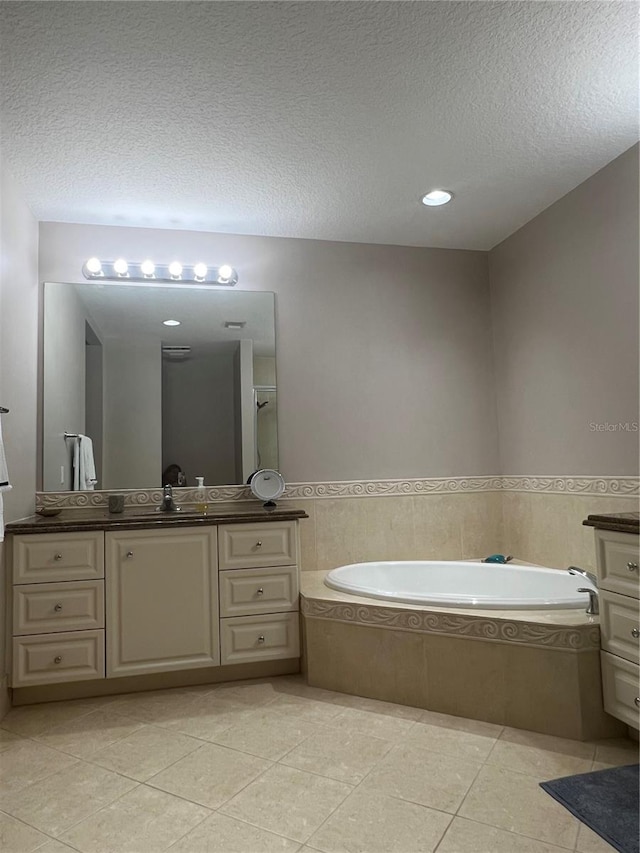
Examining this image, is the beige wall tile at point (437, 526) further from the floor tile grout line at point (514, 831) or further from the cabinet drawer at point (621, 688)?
the floor tile grout line at point (514, 831)

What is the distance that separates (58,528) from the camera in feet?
8.99

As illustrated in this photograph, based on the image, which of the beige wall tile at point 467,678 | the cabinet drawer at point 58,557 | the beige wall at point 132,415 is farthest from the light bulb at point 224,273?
the beige wall tile at point 467,678

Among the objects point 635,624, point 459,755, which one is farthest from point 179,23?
point 459,755

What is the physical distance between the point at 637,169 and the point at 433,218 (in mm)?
1107

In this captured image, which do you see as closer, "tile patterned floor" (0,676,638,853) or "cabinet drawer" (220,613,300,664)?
"tile patterned floor" (0,676,638,853)

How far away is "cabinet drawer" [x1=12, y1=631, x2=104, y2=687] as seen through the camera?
268cm

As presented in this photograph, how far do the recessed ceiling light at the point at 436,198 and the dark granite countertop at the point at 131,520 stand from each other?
71.8 inches

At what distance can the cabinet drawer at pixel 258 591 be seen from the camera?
2.94m

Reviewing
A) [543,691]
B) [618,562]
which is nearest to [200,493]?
[543,691]

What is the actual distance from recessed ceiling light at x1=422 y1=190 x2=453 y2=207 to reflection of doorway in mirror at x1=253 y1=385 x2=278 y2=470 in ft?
4.50

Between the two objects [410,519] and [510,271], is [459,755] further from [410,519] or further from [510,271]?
[510,271]

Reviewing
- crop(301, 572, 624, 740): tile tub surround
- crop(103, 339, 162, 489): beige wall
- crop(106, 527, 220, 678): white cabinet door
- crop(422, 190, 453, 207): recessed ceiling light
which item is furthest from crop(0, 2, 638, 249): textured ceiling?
crop(301, 572, 624, 740): tile tub surround

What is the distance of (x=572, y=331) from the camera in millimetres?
3160

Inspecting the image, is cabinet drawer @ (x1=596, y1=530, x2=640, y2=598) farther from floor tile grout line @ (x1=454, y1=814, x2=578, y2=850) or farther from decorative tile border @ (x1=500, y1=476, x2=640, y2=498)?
floor tile grout line @ (x1=454, y1=814, x2=578, y2=850)
